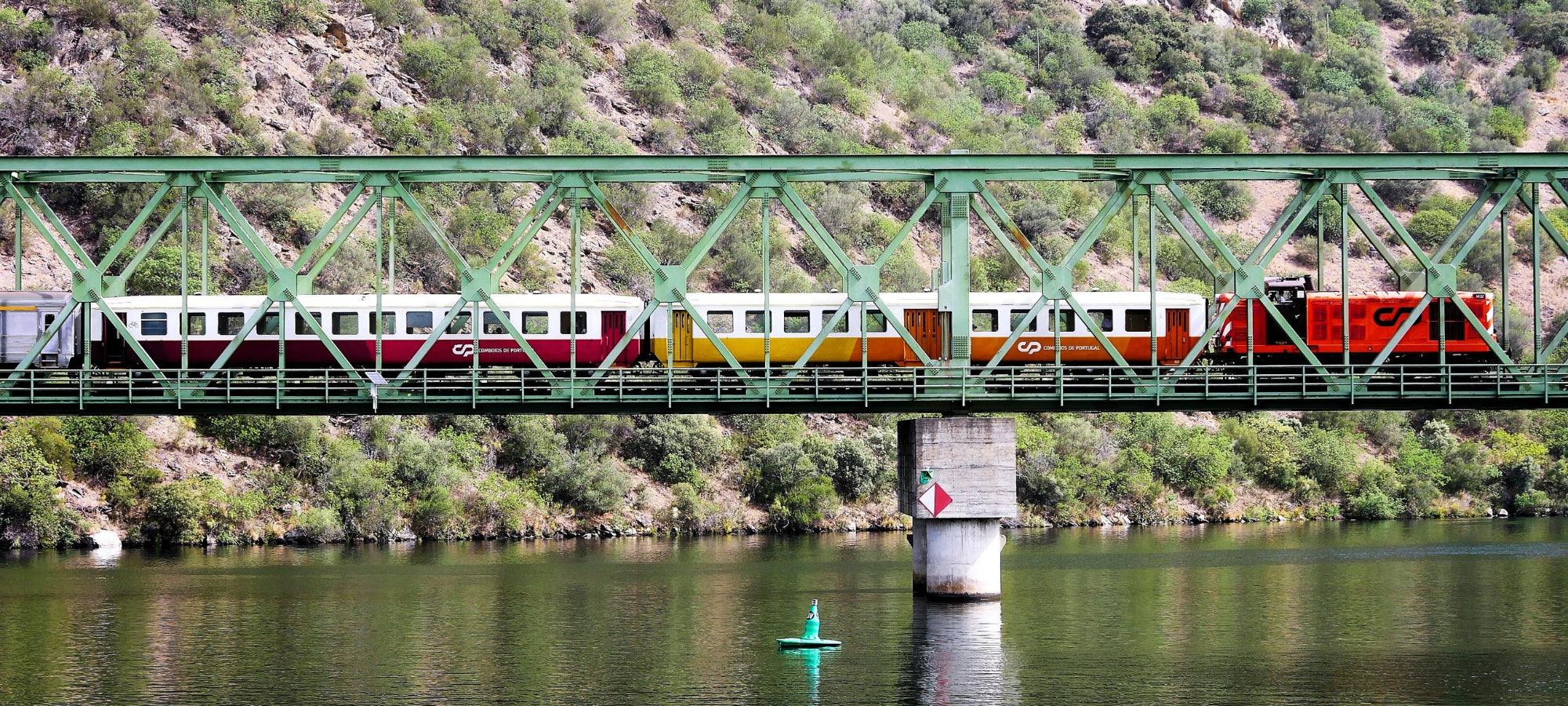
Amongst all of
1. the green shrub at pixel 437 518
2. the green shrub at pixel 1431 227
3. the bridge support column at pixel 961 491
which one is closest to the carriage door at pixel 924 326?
the bridge support column at pixel 961 491

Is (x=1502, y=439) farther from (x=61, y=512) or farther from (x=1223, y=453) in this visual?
(x=61, y=512)

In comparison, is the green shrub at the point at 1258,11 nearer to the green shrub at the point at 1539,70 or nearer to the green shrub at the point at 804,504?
the green shrub at the point at 1539,70

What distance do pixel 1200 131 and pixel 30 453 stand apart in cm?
9962

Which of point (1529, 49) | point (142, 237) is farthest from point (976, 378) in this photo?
point (1529, 49)

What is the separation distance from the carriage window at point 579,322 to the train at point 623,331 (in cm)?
6

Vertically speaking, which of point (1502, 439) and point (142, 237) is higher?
point (142, 237)

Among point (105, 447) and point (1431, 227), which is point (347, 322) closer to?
point (105, 447)

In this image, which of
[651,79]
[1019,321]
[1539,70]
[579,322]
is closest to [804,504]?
[1019,321]

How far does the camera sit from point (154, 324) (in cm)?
5656

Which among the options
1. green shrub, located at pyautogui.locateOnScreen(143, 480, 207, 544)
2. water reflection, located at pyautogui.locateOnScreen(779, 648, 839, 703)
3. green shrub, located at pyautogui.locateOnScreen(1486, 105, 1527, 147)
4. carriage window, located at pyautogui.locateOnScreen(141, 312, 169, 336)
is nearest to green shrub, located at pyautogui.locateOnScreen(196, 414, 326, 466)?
green shrub, located at pyautogui.locateOnScreen(143, 480, 207, 544)

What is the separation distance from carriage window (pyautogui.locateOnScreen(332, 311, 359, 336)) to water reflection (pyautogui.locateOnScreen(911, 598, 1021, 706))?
19848 millimetres

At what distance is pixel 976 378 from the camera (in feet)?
166

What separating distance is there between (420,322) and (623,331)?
6.49m

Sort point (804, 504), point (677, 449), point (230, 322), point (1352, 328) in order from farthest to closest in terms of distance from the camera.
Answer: point (677, 449), point (804, 504), point (1352, 328), point (230, 322)
